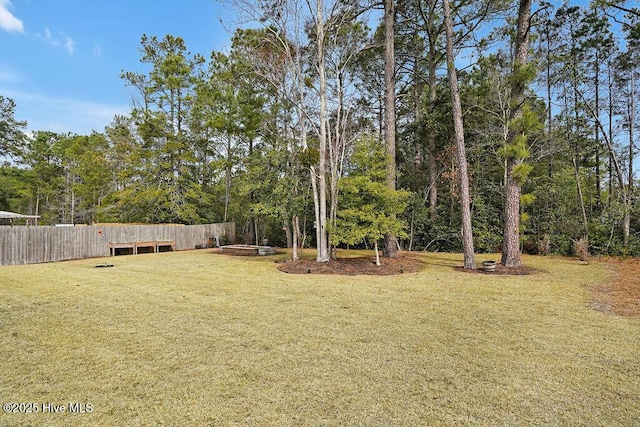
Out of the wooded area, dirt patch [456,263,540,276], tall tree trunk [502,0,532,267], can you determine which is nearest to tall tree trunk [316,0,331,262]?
the wooded area

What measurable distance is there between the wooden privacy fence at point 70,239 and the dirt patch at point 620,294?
1475cm

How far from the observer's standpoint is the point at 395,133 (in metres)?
15.4

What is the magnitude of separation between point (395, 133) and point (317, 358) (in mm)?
13799

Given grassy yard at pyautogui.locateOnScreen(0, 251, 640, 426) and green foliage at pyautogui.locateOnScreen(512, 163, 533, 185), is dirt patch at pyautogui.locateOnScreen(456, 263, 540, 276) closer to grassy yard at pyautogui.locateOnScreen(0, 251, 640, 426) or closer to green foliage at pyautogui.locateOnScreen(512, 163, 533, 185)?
grassy yard at pyautogui.locateOnScreen(0, 251, 640, 426)

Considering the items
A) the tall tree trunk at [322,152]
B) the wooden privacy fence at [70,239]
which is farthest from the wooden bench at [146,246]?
the tall tree trunk at [322,152]

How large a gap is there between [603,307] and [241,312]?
5555 millimetres

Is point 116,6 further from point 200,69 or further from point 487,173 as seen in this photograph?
point 487,173

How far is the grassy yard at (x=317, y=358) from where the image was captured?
2.23 metres

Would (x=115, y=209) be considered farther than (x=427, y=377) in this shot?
Yes

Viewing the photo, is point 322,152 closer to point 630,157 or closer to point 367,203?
point 367,203

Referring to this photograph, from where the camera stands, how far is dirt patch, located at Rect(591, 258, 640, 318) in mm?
4953

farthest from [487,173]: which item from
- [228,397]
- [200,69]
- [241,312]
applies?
[200,69]

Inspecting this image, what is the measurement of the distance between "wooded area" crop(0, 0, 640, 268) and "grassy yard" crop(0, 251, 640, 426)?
4.54 meters

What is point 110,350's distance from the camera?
329 centimetres
